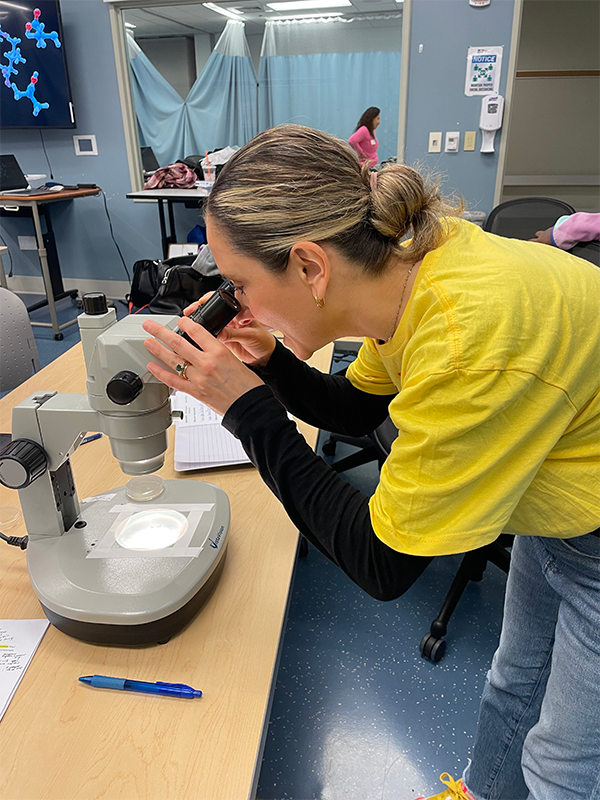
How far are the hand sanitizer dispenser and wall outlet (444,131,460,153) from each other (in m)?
0.17

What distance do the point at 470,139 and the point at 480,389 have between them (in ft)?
13.2

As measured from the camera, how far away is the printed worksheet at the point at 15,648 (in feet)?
2.28

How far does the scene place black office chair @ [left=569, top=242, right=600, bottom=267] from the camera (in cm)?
207

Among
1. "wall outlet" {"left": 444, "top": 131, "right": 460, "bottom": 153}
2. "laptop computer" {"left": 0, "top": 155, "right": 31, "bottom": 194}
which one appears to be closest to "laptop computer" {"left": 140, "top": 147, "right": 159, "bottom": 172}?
"laptop computer" {"left": 0, "top": 155, "right": 31, "bottom": 194}

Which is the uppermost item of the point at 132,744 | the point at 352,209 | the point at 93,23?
the point at 93,23

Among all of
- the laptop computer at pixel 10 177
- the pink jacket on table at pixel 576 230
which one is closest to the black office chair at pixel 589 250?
the pink jacket on table at pixel 576 230

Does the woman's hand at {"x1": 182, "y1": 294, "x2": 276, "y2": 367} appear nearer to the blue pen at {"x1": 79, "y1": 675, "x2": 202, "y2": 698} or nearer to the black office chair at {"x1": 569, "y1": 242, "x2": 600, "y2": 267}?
the blue pen at {"x1": 79, "y1": 675, "x2": 202, "y2": 698}

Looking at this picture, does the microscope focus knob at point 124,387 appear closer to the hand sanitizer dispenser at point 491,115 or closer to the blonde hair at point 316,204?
the blonde hair at point 316,204

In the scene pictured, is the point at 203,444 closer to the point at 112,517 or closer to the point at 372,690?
the point at 112,517

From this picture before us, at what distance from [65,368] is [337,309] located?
3.75ft

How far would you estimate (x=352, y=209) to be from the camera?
0.70m

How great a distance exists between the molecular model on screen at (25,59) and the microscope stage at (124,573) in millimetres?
4806

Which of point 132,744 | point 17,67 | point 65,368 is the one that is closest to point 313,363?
point 65,368

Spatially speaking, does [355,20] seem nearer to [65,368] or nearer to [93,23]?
[93,23]
